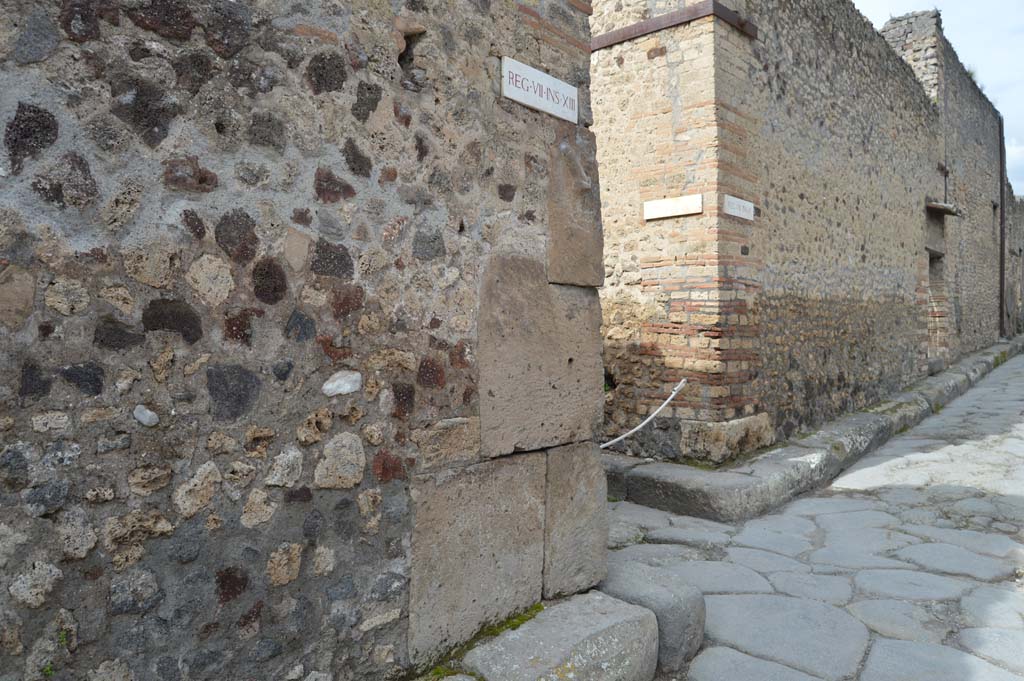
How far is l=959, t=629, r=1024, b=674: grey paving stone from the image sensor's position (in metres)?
2.30

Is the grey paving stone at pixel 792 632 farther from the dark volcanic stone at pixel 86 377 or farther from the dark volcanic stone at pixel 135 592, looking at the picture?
the dark volcanic stone at pixel 86 377

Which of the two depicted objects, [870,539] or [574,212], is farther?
[870,539]

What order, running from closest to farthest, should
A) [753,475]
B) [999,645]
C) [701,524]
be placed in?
[999,645] < [701,524] < [753,475]

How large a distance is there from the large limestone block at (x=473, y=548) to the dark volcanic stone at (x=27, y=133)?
1108 millimetres

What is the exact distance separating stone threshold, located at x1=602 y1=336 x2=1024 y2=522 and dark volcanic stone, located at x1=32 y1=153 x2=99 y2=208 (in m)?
3.54

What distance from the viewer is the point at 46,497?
4.02 feet

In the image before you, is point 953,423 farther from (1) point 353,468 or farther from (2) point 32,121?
(2) point 32,121

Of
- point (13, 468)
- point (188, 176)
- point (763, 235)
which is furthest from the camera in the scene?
point (763, 235)

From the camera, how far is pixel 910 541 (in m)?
3.55

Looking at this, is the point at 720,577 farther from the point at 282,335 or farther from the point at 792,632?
the point at 282,335

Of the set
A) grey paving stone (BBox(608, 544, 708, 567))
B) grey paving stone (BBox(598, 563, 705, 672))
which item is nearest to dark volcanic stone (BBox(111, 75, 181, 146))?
grey paving stone (BBox(598, 563, 705, 672))

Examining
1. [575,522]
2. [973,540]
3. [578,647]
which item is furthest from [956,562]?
[578,647]

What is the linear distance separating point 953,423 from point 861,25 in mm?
3957

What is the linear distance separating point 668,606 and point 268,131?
5.96ft
